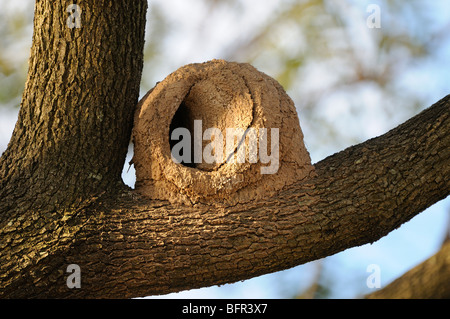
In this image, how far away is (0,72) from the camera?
6344 millimetres

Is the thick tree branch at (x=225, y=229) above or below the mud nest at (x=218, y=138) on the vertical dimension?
below

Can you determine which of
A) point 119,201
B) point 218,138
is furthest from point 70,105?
point 218,138

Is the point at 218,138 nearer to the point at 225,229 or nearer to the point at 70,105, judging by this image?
the point at 225,229

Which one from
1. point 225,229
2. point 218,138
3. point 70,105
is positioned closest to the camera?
point 225,229

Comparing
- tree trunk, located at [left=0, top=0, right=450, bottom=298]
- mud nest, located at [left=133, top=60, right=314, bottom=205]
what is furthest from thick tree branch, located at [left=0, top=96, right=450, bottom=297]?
mud nest, located at [left=133, top=60, right=314, bottom=205]

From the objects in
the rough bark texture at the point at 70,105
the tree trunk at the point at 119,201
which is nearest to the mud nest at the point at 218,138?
the tree trunk at the point at 119,201

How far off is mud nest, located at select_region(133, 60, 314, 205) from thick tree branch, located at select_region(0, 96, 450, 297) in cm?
11

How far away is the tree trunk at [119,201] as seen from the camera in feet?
11.7

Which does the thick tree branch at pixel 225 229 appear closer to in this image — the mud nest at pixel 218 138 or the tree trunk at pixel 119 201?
the tree trunk at pixel 119 201

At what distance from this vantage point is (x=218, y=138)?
3965 millimetres

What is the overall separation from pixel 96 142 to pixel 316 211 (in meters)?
1.30

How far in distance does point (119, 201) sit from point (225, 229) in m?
0.64

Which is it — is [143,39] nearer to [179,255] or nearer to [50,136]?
[50,136]
